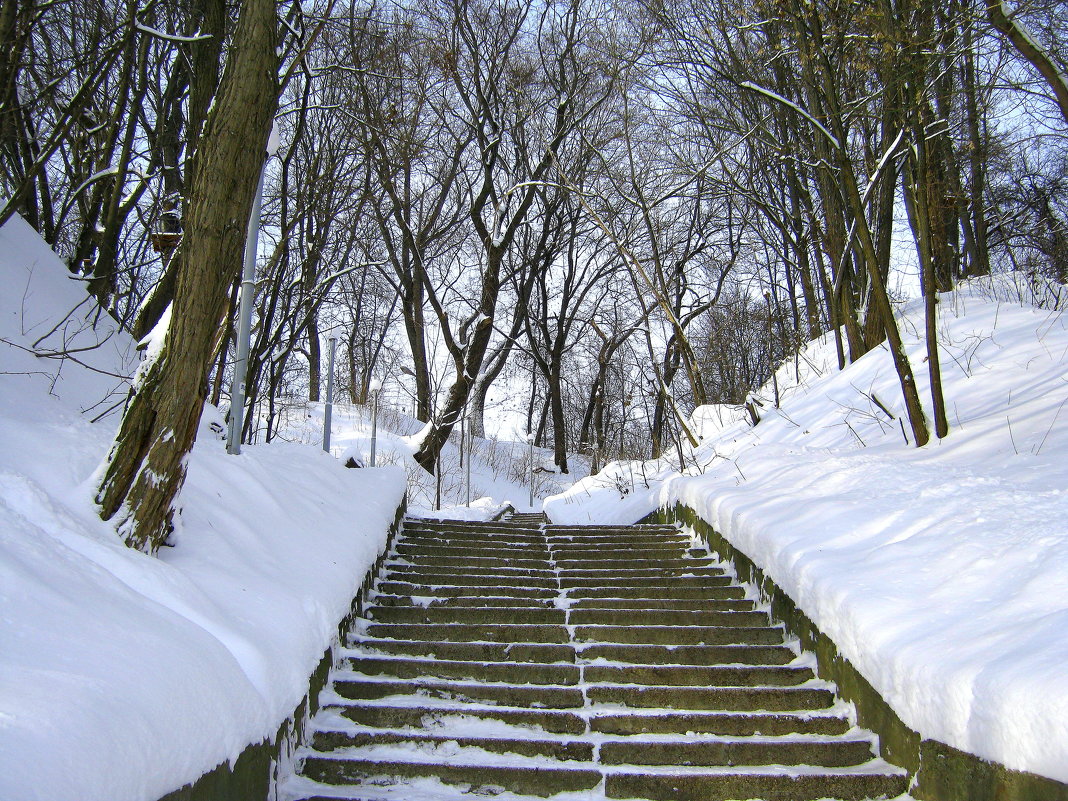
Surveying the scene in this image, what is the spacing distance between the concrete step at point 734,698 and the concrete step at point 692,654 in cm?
50

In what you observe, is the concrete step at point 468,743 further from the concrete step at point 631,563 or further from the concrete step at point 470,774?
the concrete step at point 631,563

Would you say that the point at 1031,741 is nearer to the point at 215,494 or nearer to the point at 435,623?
the point at 435,623

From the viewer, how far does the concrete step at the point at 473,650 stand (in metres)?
5.10

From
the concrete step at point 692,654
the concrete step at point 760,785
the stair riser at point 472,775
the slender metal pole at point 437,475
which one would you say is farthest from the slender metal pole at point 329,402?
the slender metal pole at point 437,475

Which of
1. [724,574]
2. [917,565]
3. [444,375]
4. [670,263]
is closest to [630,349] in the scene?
[670,263]

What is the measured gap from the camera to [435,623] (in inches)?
221

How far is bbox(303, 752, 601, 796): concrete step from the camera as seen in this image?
12.6 ft

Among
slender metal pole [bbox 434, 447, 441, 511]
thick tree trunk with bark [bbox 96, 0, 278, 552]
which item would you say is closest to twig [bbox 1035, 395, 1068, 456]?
thick tree trunk with bark [bbox 96, 0, 278, 552]

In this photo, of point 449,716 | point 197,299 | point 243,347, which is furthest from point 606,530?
point 197,299

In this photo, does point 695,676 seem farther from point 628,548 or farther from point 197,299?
point 197,299

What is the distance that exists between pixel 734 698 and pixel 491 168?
14753 millimetres

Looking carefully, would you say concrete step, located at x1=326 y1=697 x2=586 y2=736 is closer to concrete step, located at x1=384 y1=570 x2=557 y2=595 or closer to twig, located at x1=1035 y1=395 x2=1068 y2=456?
concrete step, located at x1=384 y1=570 x2=557 y2=595

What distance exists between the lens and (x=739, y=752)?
401cm

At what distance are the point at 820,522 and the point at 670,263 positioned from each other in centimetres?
1848
